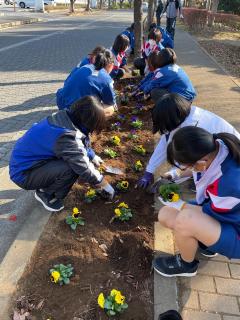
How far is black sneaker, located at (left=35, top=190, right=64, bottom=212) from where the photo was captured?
3174mm

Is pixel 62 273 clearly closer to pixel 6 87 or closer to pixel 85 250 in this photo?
pixel 85 250

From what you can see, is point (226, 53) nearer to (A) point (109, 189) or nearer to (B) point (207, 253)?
(A) point (109, 189)

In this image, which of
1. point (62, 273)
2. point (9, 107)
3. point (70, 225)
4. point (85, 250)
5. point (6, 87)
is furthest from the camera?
point (6, 87)

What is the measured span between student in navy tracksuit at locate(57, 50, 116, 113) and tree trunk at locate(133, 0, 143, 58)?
16.0 ft

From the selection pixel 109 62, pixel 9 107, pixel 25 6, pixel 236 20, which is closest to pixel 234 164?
pixel 109 62

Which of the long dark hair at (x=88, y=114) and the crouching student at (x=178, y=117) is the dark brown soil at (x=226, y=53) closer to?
the crouching student at (x=178, y=117)

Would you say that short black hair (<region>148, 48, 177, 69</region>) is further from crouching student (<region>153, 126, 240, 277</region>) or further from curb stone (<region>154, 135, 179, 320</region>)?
crouching student (<region>153, 126, 240, 277</region>)

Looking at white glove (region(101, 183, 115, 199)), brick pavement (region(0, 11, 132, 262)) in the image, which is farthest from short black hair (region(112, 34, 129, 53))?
white glove (region(101, 183, 115, 199))

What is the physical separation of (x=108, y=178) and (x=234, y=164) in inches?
69.7

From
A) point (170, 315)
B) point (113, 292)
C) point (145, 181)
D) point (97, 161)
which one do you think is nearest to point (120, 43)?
point (97, 161)

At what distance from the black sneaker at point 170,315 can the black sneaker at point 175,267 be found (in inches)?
14.1

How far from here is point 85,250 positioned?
9.05ft

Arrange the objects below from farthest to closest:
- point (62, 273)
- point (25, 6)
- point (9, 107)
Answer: point (25, 6) < point (9, 107) < point (62, 273)

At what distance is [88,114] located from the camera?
276cm
